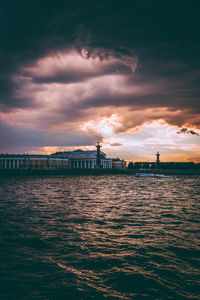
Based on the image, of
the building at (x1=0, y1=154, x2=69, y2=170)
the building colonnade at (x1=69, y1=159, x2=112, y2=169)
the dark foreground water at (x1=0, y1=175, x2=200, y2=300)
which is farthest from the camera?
the building colonnade at (x1=69, y1=159, x2=112, y2=169)

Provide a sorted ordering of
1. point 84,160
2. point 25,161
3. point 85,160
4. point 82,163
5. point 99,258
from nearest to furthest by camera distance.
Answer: point 99,258
point 25,161
point 85,160
point 84,160
point 82,163

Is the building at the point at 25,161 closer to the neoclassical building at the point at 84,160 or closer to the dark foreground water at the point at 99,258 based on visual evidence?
the neoclassical building at the point at 84,160

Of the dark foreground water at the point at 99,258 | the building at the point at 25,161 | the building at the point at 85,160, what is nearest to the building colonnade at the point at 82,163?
the building at the point at 85,160

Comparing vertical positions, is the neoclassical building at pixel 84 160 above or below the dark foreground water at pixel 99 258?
above

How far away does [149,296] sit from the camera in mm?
6238

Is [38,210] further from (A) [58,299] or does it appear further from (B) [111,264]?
(A) [58,299]

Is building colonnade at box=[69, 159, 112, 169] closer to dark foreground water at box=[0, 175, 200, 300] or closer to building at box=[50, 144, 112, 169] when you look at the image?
building at box=[50, 144, 112, 169]

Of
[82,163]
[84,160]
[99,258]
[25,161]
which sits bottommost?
[99,258]

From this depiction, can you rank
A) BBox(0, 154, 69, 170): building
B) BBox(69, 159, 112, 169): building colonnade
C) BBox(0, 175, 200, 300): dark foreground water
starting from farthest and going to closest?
BBox(69, 159, 112, 169): building colonnade < BBox(0, 154, 69, 170): building < BBox(0, 175, 200, 300): dark foreground water

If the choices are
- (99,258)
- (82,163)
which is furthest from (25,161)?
(99,258)

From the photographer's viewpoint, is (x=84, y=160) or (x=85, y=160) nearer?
(x=85, y=160)

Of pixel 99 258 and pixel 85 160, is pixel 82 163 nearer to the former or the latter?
pixel 85 160

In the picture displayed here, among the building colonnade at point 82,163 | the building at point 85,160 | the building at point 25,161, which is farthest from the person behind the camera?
the building at point 85,160

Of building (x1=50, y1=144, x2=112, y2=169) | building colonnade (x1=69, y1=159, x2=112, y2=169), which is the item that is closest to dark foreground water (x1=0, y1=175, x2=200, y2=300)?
building (x1=50, y1=144, x2=112, y2=169)
